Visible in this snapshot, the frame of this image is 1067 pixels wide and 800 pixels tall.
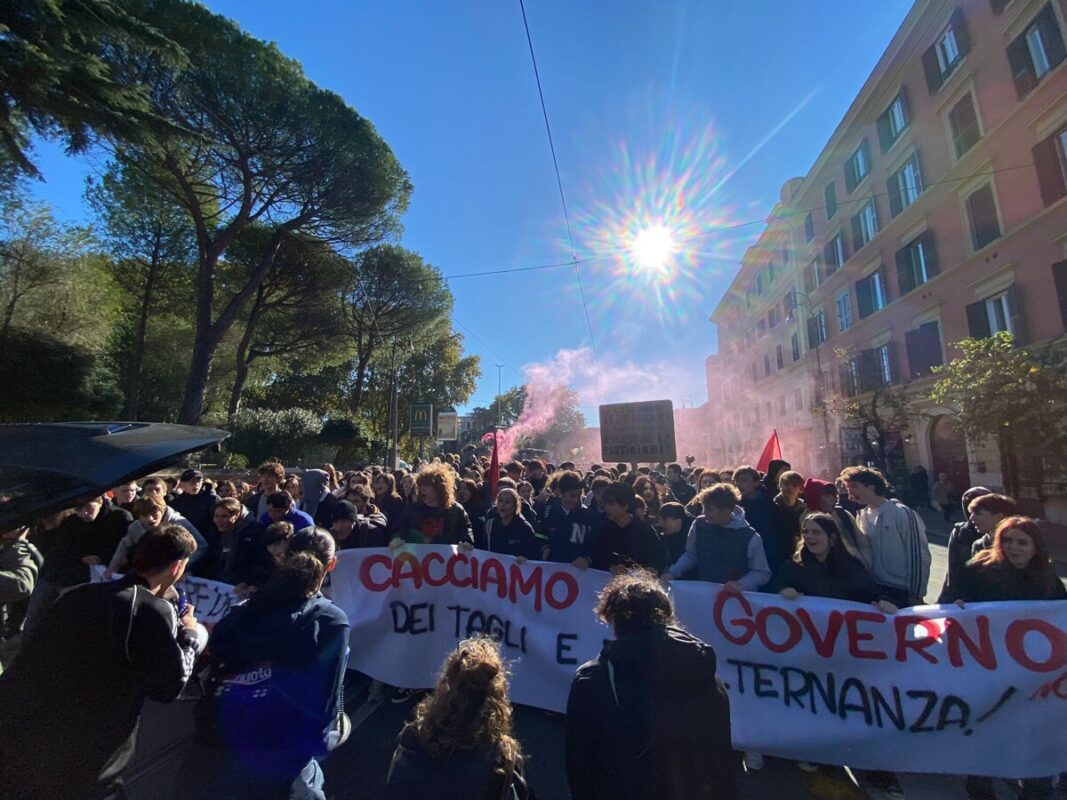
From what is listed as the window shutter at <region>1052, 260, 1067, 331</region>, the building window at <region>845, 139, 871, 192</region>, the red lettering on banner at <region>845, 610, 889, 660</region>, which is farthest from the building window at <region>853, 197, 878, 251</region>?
the red lettering on banner at <region>845, 610, 889, 660</region>

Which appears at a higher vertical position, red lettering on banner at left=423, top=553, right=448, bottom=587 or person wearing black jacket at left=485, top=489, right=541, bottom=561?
person wearing black jacket at left=485, top=489, right=541, bottom=561

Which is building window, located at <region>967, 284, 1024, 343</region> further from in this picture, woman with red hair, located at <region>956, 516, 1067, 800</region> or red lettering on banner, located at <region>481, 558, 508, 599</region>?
red lettering on banner, located at <region>481, 558, 508, 599</region>

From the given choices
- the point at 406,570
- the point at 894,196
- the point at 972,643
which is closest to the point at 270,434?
the point at 406,570

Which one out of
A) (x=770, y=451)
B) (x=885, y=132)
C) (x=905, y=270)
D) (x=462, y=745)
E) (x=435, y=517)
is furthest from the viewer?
(x=885, y=132)

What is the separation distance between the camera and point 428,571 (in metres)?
3.80

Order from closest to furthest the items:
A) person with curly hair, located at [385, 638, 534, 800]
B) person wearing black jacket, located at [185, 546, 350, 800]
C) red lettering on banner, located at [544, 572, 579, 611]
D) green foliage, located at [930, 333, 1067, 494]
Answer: person with curly hair, located at [385, 638, 534, 800] < person wearing black jacket, located at [185, 546, 350, 800] < red lettering on banner, located at [544, 572, 579, 611] < green foliage, located at [930, 333, 1067, 494]

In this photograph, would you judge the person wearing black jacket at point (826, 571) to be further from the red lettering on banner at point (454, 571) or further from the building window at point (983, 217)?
the building window at point (983, 217)

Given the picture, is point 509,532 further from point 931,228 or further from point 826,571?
point 931,228

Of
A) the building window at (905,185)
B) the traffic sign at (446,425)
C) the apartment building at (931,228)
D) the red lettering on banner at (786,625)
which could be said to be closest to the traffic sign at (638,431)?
the red lettering on banner at (786,625)

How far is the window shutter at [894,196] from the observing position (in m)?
18.4

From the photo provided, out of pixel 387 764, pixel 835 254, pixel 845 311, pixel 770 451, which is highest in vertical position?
pixel 835 254

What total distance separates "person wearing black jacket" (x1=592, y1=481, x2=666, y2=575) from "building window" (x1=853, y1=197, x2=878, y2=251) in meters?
22.4

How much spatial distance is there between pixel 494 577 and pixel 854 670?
2294 millimetres

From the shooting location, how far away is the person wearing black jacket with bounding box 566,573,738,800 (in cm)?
140
